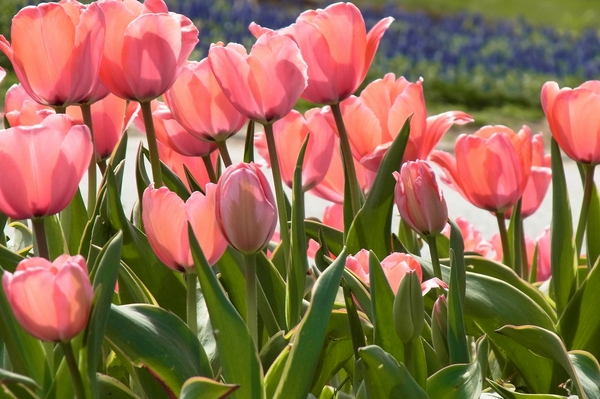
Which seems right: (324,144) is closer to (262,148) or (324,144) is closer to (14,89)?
(262,148)

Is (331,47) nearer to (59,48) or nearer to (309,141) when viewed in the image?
(309,141)

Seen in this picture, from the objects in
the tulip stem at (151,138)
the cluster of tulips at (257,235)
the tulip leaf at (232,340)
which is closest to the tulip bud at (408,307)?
the cluster of tulips at (257,235)

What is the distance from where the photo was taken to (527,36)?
11570mm

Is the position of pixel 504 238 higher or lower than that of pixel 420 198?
lower

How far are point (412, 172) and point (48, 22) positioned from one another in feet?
1.41

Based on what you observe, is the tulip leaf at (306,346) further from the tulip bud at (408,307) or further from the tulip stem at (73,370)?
the tulip stem at (73,370)

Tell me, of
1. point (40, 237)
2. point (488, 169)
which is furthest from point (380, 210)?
point (40, 237)

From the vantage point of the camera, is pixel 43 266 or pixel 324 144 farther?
pixel 324 144

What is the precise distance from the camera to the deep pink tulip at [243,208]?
0.81 metres

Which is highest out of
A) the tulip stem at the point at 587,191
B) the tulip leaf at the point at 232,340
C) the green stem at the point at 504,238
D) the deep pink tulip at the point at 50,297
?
the deep pink tulip at the point at 50,297

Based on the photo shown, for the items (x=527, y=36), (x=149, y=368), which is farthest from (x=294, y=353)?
(x=527, y=36)

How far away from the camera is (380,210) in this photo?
3.44 ft

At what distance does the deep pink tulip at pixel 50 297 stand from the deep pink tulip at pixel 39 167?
139 mm

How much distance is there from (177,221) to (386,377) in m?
0.26
